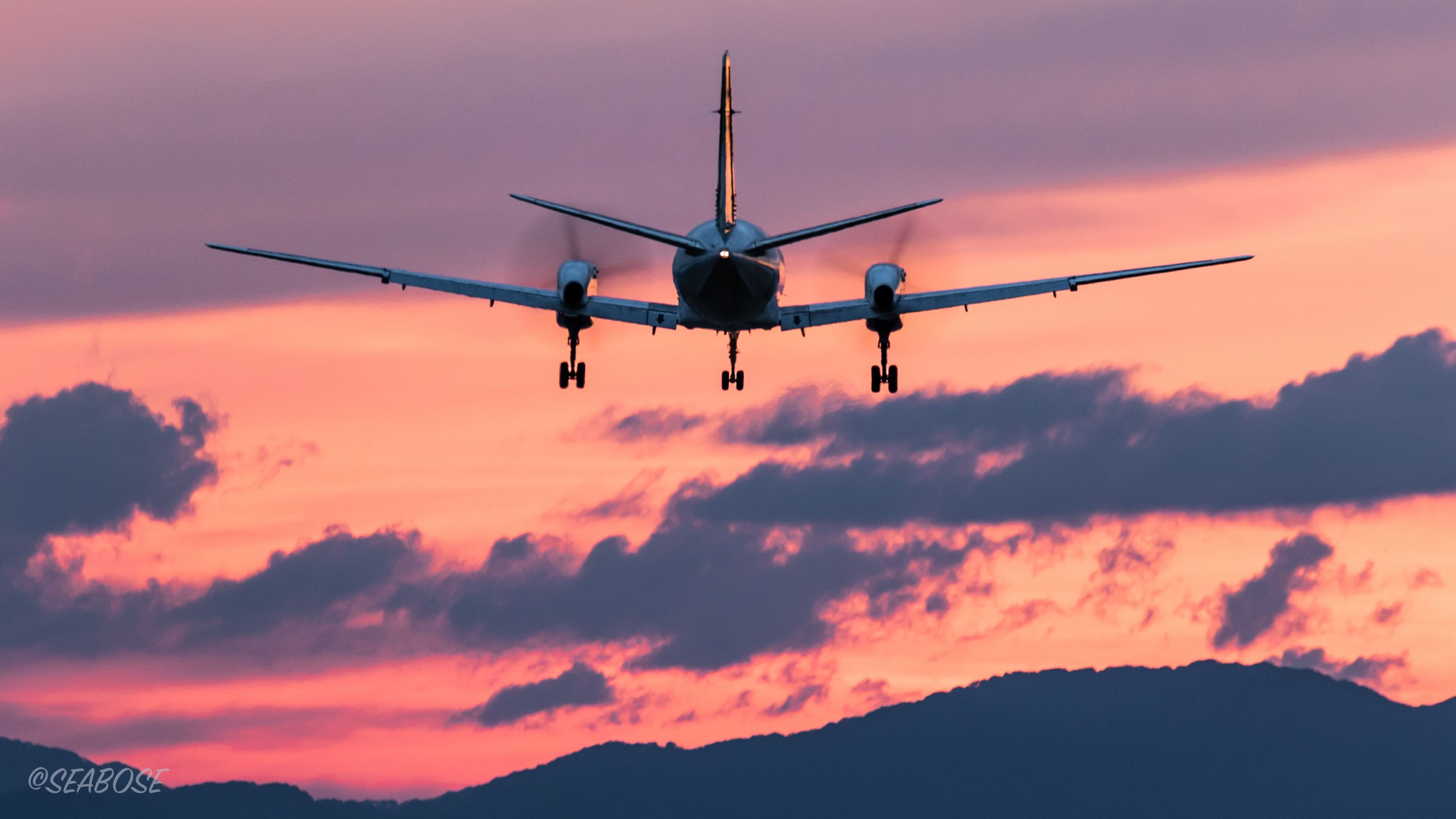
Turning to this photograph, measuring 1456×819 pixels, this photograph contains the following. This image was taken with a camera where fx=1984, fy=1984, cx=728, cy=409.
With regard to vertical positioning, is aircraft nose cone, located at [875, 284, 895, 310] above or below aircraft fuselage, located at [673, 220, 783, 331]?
above

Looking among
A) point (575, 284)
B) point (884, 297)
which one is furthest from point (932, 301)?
point (575, 284)

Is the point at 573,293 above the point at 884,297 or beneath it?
beneath

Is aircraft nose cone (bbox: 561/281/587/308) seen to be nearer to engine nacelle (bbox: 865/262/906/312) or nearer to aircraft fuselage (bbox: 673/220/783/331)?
aircraft fuselage (bbox: 673/220/783/331)

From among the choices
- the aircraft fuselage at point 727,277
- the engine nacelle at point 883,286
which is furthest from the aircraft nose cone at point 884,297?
the aircraft fuselage at point 727,277

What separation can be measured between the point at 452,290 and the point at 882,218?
908 inches

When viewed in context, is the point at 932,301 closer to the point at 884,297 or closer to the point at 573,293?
the point at 884,297

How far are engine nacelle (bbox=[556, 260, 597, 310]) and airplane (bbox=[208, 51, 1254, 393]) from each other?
4cm

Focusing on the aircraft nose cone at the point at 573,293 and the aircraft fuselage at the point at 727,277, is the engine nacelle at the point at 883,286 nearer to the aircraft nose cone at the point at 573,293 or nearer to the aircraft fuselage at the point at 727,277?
the aircraft fuselage at the point at 727,277

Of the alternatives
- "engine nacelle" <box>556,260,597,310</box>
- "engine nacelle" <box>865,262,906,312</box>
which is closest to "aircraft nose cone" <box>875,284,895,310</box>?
"engine nacelle" <box>865,262,906,312</box>

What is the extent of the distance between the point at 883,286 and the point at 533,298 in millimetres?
15460

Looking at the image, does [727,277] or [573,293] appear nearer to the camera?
[727,277]

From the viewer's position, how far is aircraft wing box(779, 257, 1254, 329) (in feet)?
283

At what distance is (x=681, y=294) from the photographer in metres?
79.2

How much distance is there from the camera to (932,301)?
292 feet
